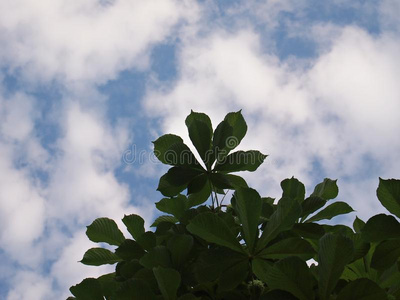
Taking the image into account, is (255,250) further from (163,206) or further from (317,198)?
(163,206)

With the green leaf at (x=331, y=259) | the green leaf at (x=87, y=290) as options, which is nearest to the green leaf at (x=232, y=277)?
the green leaf at (x=331, y=259)

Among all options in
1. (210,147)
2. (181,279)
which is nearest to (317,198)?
(210,147)

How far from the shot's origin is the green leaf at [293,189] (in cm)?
252

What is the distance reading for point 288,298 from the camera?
5.73 feet

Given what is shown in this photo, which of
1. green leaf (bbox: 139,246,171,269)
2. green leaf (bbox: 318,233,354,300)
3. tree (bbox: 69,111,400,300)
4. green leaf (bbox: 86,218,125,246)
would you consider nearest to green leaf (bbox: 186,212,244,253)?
tree (bbox: 69,111,400,300)

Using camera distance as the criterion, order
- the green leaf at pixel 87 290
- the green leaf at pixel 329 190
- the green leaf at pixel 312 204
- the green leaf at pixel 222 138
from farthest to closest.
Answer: the green leaf at pixel 329 190
the green leaf at pixel 222 138
the green leaf at pixel 312 204
the green leaf at pixel 87 290

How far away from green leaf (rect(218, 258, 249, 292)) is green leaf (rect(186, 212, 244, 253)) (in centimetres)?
7

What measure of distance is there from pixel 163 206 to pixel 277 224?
0.81 m

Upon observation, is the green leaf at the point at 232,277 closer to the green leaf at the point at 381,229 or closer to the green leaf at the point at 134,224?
the green leaf at the point at 381,229

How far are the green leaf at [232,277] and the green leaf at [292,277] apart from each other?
9.3 inches

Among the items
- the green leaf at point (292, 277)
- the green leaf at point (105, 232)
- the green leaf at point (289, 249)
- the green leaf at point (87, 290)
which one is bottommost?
the green leaf at point (292, 277)

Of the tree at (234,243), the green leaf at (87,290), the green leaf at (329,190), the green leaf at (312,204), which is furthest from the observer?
the green leaf at (329,190)

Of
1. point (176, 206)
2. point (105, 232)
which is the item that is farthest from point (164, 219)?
point (105, 232)

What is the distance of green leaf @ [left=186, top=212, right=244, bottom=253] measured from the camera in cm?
198
